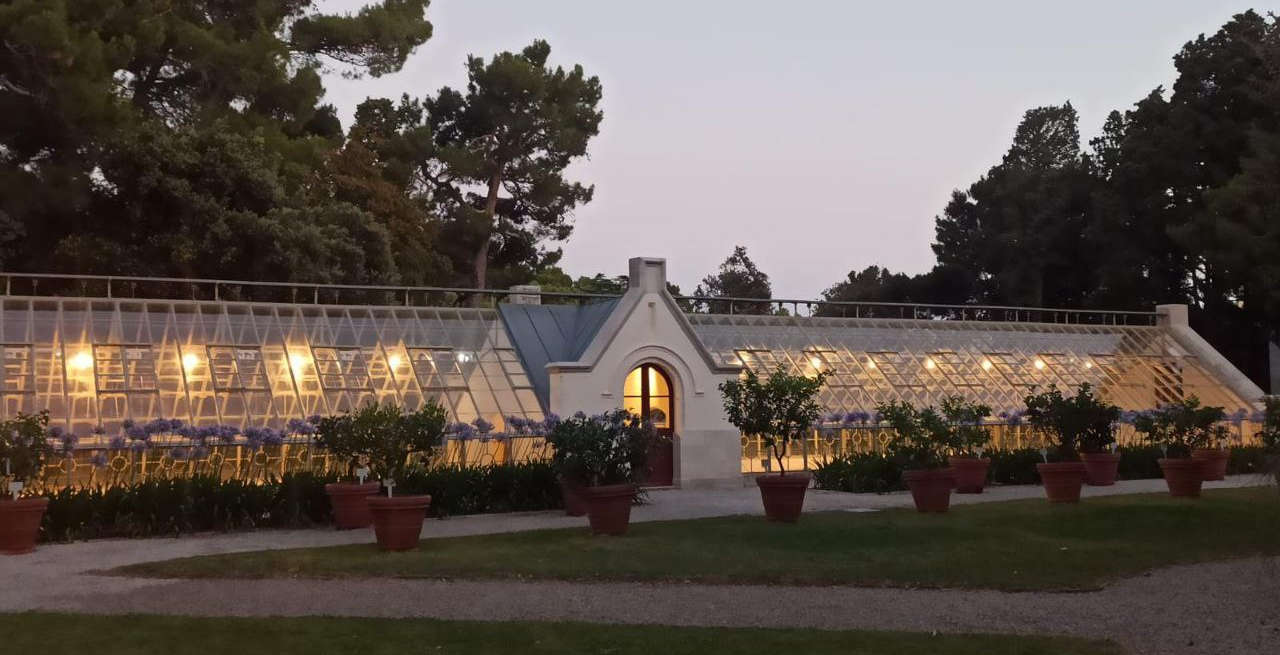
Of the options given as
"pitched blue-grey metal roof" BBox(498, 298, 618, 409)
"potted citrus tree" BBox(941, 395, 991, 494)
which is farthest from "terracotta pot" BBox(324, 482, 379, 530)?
"potted citrus tree" BBox(941, 395, 991, 494)

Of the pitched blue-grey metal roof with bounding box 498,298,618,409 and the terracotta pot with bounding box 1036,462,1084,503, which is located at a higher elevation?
the pitched blue-grey metal roof with bounding box 498,298,618,409

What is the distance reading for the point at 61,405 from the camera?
21.5m

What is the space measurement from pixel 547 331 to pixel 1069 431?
12.9 metres

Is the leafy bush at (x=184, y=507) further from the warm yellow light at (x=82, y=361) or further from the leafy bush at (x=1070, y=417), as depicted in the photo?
the leafy bush at (x=1070, y=417)

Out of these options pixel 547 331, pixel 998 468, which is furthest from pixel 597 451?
pixel 998 468

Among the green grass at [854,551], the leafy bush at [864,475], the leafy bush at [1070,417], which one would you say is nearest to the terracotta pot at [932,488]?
the green grass at [854,551]

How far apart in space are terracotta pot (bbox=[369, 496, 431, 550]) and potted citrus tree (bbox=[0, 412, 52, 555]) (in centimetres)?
515

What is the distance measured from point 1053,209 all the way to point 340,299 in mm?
35730

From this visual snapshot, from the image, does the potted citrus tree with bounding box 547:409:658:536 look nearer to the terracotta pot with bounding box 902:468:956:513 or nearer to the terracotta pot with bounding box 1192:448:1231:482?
the terracotta pot with bounding box 902:468:956:513

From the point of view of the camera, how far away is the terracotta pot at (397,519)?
15836 mm

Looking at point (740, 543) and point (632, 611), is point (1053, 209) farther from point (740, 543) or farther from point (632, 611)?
point (632, 611)

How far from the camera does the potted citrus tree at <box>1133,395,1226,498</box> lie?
2166 cm

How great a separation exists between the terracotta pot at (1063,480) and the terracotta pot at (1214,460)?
514 centimetres

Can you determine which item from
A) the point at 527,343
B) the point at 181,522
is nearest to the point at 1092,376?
the point at 527,343
